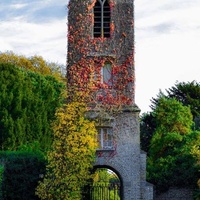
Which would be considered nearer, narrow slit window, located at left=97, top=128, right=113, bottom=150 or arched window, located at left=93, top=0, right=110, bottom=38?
narrow slit window, located at left=97, top=128, right=113, bottom=150

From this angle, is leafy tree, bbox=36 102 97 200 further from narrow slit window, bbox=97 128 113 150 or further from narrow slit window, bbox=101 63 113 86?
narrow slit window, bbox=101 63 113 86

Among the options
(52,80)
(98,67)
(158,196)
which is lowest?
(158,196)

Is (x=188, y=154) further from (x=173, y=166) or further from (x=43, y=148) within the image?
(x=43, y=148)

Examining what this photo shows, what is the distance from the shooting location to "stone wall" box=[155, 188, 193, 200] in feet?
103

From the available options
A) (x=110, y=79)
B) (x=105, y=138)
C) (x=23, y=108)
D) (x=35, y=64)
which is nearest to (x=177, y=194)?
(x=105, y=138)

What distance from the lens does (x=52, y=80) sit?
48812 mm

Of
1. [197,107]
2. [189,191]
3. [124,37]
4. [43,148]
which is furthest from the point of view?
[197,107]

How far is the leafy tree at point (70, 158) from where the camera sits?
1017 inches

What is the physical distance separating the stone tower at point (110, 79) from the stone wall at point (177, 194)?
17.4 ft

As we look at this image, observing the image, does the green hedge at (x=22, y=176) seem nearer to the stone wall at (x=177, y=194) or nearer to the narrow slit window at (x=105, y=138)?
the narrow slit window at (x=105, y=138)

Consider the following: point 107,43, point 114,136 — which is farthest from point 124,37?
point 114,136

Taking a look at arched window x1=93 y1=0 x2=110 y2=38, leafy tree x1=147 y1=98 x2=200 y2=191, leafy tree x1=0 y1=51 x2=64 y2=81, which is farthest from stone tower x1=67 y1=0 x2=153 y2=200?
leafy tree x1=0 y1=51 x2=64 y2=81

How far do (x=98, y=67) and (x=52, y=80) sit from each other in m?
21.7

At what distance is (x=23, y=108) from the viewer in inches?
1682
